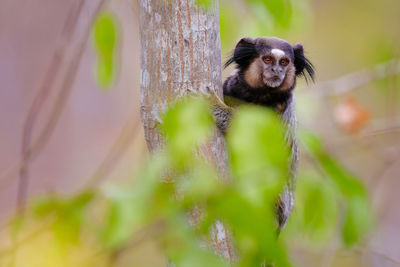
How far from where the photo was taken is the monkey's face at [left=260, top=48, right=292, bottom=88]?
3.05m

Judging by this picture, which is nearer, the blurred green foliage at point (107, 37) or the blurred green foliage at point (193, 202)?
the blurred green foliage at point (193, 202)

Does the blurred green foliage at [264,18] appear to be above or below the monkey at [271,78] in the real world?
above

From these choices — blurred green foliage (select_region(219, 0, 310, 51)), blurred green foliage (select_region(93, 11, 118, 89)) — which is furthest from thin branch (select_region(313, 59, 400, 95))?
blurred green foliage (select_region(93, 11, 118, 89))

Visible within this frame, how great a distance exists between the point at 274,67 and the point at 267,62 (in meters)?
0.05

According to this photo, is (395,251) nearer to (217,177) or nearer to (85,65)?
(85,65)

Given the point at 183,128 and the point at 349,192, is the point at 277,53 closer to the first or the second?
the point at 349,192

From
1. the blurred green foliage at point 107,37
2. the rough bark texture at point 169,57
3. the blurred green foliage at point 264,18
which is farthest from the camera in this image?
the rough bark texture at point 169,57

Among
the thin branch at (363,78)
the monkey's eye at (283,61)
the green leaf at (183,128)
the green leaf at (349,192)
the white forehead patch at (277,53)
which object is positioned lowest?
the green leaf at (349,192)

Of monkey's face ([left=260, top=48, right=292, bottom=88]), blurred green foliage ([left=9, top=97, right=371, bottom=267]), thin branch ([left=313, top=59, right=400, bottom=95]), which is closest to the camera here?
blurred green foliage ([left=9, top=97, right=371, bottom=267])

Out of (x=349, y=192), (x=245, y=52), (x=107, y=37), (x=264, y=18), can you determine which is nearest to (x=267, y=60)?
(x=245, y=52)

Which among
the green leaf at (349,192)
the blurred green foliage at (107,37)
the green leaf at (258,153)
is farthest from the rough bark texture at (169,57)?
the green leaf at (258,153)

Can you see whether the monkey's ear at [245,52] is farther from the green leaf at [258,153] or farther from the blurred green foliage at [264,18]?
the green leaf at [258,153]

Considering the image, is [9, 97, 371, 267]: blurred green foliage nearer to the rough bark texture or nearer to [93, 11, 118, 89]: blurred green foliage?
[93, 11, 118, 89]: blurred green foliage

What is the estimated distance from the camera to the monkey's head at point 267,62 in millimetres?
3074
